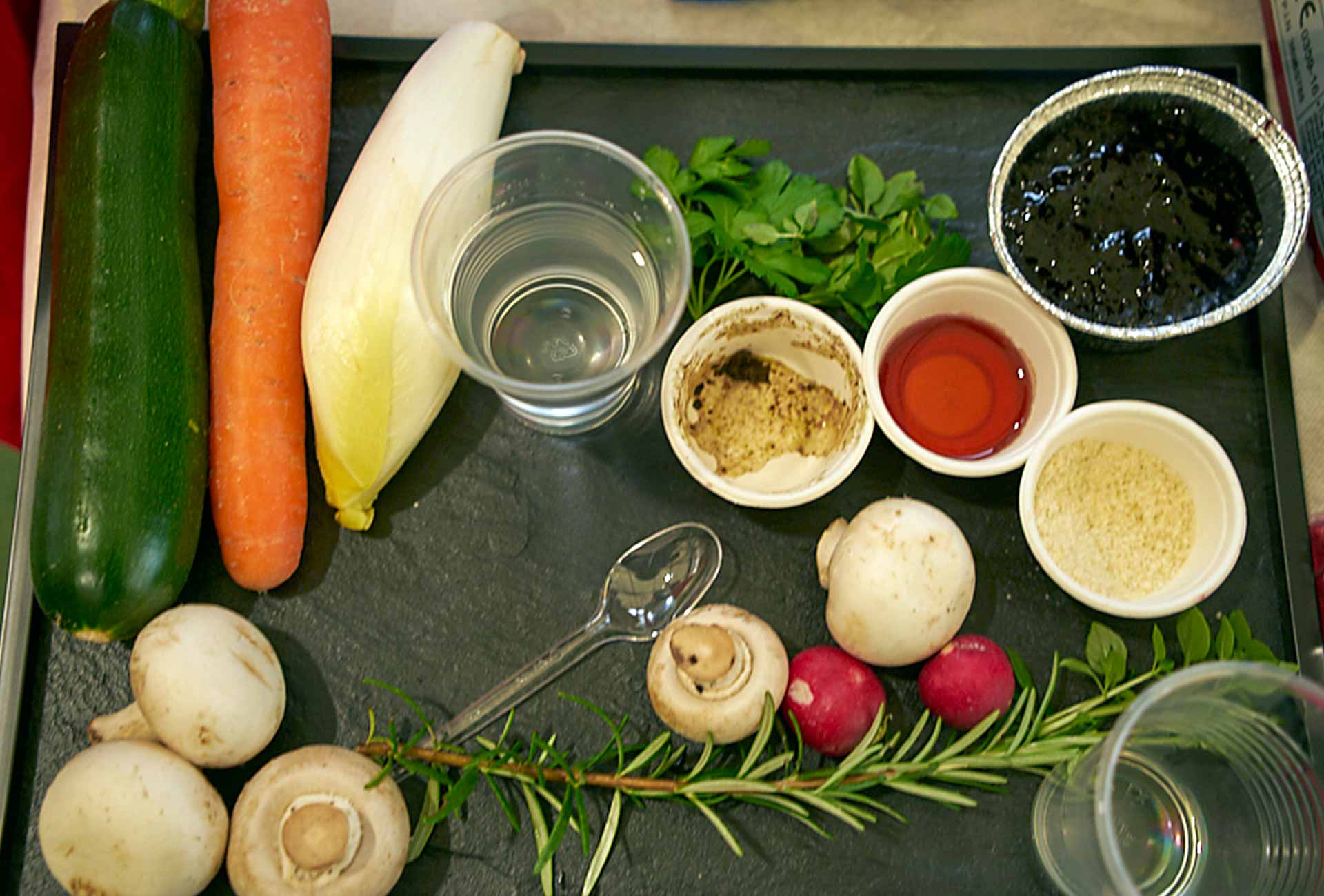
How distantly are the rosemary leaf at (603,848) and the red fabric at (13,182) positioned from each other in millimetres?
716

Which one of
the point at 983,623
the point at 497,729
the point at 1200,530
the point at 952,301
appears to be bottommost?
the point at 497,729

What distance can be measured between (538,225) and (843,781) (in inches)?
22.7

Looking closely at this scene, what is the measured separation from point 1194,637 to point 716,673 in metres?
0.45

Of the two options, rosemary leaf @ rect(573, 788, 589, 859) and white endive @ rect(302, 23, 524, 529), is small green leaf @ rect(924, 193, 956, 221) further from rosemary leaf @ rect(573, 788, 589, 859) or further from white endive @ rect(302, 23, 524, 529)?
rosemary leaf @ rect(573, 788, 589, 859)

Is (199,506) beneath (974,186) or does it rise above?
beneath

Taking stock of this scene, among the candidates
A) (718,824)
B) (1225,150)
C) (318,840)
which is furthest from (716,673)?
(1225,150)

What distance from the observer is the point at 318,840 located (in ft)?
2.58

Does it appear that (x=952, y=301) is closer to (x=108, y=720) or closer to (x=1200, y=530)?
(x=1200, y=530)

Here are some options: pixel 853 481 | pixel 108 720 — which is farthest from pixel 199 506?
pixel 853 481

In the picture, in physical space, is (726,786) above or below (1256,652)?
below

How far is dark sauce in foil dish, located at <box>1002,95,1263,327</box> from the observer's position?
0.93 m

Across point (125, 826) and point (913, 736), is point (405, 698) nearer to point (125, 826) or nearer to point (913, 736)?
point (125, 826)

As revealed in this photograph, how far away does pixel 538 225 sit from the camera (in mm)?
949

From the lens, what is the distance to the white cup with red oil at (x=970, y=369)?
94 centimetres
